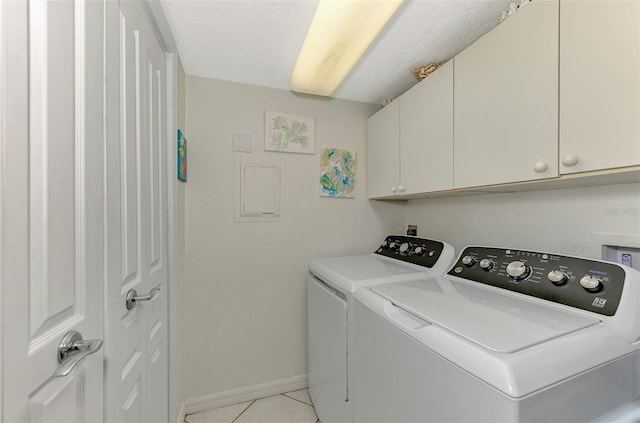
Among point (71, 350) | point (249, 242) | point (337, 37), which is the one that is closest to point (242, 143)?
point (249, 242)

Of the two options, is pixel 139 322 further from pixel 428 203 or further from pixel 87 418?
pixel 428 203

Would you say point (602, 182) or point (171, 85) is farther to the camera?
point (171, 85)

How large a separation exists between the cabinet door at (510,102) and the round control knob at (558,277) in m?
0.36

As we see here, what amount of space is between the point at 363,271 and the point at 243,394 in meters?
1.28

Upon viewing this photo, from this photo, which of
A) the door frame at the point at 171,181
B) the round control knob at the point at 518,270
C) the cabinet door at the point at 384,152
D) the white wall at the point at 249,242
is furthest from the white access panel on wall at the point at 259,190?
the round control knob at the point at 518,270

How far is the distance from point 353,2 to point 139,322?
4.98 feet

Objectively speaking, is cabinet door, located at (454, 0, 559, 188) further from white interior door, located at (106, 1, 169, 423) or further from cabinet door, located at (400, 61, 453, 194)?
white interior door, located at (106, 1, 169, 423)

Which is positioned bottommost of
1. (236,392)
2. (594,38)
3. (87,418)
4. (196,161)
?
(236,392)

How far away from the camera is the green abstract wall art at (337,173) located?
1947mm

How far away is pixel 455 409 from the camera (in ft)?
2.10

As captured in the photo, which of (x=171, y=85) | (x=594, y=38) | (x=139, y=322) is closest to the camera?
(x=594, y=38)

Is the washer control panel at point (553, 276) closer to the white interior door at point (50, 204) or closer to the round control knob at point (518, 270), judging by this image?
the round control knob at point (518, 270)

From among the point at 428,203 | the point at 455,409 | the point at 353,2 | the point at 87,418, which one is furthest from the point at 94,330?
the point at 428,203

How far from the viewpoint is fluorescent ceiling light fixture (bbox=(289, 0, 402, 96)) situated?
1.02 m
